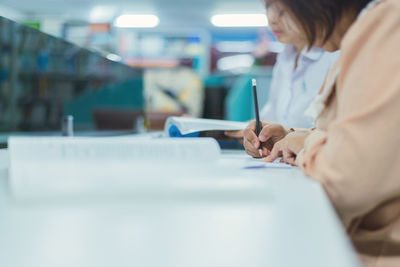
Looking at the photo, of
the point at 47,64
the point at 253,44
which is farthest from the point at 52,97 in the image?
the point at 253,44

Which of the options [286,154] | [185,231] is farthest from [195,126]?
[185,231]

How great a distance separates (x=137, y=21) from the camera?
8359 mm

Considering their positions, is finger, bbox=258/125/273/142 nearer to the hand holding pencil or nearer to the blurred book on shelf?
the hand holding pencil

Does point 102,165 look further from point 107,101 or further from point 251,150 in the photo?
point 107,101

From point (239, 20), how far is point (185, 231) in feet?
27.1

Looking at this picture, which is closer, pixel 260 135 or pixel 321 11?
pixel 321 11

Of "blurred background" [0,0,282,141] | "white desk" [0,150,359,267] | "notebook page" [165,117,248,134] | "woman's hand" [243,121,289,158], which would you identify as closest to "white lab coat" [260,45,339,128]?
"blurred background" [0,0,282,141]

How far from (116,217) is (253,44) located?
8858 millimetres

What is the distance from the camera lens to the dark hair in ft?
2.35

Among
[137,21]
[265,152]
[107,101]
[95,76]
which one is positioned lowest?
[265,152]

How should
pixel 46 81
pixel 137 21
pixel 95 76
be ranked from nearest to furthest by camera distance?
pixel 46 81, pixel 95 76, pixel 137 21

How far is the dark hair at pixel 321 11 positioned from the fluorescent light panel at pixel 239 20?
746 centimetres

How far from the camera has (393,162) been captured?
478mm

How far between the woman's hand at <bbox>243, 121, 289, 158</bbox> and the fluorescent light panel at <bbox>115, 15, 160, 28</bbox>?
7701mm
